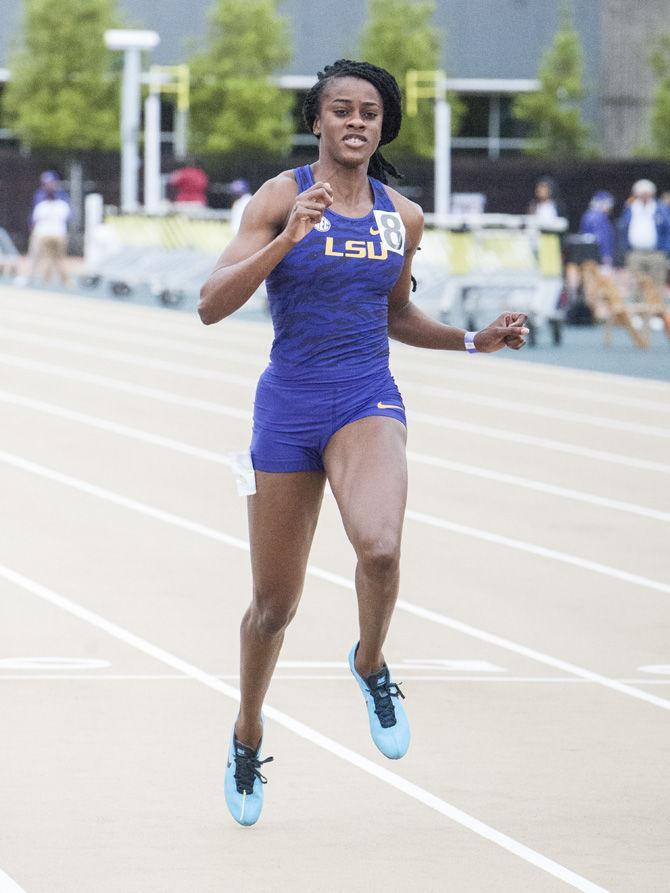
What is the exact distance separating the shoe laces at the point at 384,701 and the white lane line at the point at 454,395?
1207 centimetres

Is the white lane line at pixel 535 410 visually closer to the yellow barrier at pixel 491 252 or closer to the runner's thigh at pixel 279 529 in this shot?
the yellow barrier at pixel 491 252

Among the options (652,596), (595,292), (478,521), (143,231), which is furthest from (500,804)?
(143,231)

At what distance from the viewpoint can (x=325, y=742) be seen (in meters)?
7.34

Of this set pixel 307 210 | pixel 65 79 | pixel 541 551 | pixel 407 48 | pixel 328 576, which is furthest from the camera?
pixel 407 48

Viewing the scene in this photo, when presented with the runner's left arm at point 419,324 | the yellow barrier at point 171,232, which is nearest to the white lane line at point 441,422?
the yellow barrier at point 171,232

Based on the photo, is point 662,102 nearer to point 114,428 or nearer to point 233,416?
point 233,416

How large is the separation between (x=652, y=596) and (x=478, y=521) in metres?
2.56

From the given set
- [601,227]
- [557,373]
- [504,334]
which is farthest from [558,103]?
[504,334]

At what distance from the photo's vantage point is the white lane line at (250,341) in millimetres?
21375

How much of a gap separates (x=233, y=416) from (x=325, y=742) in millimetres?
11758

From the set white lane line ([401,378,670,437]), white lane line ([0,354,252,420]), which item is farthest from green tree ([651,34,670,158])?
white lane line ([401,378,670,437])

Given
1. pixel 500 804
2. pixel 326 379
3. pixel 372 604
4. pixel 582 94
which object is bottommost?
pixel 500 804

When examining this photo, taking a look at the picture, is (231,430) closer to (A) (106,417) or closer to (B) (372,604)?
(A) (106,417)

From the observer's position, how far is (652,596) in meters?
10.4
